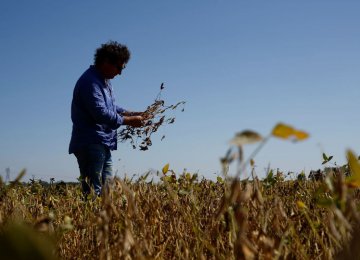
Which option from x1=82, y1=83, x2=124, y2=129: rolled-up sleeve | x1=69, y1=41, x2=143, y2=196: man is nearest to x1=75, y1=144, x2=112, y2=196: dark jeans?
x1=69, y1=41, x2=143, y2=196: man

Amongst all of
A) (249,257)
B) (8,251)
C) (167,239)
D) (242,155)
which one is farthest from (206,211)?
(8,251)

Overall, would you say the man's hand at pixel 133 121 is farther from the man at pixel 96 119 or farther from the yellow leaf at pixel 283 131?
the yellow leaf at pixel 283 131

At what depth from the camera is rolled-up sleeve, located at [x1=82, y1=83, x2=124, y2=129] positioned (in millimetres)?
4297

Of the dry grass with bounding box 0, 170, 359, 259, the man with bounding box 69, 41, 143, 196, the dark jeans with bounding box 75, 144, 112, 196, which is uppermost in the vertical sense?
the man with bounding box 69, 41, 143, 196

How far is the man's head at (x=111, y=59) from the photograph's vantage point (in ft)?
15.4

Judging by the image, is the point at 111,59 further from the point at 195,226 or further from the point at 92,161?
the point at 195,226

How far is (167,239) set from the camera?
1708mm

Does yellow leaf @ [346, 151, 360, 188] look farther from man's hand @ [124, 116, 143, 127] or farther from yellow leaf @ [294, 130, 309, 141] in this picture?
man's hand @ [124, 116, 143, 127]

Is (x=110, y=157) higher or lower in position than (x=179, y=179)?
higher

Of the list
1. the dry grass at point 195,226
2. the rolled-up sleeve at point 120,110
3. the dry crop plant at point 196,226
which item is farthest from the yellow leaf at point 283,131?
the rolled-up sleeve at point 120,110

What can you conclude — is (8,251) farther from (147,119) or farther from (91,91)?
(147,119)

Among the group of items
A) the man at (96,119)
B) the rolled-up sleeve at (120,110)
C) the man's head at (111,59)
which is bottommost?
the man at (96,119)

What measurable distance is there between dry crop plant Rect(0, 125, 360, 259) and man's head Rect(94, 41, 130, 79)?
178 cm

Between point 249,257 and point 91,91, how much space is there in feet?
12.1
